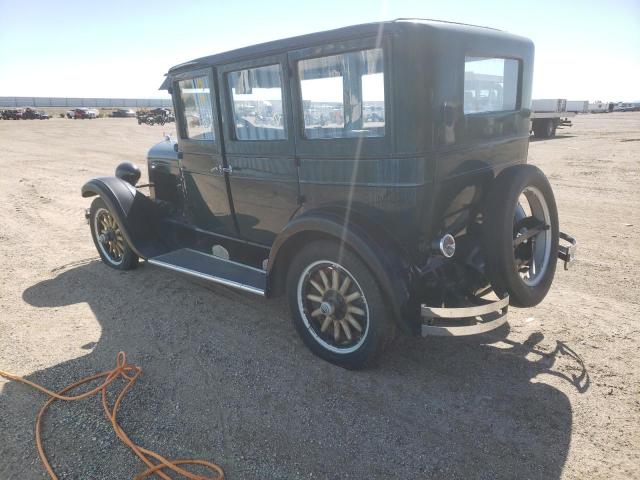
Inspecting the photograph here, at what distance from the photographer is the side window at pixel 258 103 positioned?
338cm

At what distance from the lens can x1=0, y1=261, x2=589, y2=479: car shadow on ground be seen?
2.44 meters

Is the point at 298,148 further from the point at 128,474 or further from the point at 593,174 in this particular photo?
the point at 593,174

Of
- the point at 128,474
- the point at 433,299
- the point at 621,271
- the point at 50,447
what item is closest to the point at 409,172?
the point at 433,299

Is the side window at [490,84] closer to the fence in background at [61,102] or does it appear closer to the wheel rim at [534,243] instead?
the wheel rim at [534,243]

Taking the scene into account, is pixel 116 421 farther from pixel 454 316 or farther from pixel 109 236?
pixel 109 236

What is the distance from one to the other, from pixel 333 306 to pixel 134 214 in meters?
2.75

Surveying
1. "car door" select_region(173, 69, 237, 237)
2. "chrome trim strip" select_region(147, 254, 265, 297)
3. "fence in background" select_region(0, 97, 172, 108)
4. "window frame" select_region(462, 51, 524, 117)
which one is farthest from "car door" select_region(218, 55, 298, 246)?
"fence in background" select_region(0, 97, 172, 108)

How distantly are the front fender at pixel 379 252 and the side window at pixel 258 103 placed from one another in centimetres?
84

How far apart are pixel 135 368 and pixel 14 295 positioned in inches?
89.4

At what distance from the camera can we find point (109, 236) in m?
5.14

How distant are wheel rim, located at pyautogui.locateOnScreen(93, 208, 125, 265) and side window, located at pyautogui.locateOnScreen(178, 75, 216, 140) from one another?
1.49 metres

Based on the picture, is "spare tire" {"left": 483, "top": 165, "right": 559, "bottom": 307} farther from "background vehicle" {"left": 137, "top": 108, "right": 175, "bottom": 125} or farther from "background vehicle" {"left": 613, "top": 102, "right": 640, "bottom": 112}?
"background vehicle" {"left": 613, "top": 102, "right": 640, "bottom": 112}

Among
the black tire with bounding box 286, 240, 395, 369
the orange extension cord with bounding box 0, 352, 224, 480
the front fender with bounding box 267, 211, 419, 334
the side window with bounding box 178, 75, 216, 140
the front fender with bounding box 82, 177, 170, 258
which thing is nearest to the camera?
the orange extension cord with bounding box 0, 352, 224, 480

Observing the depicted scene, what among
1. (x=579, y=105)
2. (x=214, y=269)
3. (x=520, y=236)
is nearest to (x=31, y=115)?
(x=214, y=269)
